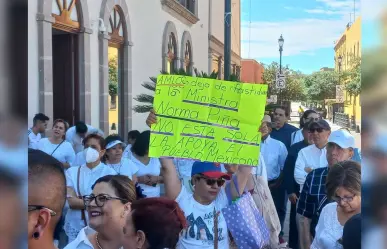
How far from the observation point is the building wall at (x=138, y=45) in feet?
28.5

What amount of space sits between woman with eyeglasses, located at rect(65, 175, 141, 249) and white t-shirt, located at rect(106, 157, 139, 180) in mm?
2305

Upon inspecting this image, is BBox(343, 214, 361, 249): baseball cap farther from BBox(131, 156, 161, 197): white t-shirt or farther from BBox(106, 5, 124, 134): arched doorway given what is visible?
BBox(106, 5, 124, 134): arched doorway

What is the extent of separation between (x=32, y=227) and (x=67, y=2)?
8938 mm

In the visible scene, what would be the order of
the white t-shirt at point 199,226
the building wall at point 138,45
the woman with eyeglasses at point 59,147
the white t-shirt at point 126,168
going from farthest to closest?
1. the building wall at point 138,45
2. the woman with eyeglasses at point 59,147
3. the white t-shirt at point 126,168
4. the white t-shirt at point 199,226

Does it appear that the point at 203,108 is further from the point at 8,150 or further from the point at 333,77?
the point at 333,77

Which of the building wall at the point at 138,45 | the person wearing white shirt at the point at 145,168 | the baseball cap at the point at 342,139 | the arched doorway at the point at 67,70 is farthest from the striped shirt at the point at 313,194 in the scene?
the arched doorway at the point at 67,70

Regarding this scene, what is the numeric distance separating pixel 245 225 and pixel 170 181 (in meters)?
0.59

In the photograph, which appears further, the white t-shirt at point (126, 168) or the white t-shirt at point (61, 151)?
the white t-shirt at point (61, 151)

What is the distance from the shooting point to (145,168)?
576 centimetres

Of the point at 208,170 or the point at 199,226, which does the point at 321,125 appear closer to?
the point at 208,170

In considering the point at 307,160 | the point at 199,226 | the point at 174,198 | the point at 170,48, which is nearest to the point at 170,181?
the point at 174,198

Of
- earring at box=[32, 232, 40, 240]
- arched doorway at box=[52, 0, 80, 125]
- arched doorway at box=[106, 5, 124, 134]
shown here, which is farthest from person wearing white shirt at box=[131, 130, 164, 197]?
arched doorway at box=[106, 5, 124, 134]

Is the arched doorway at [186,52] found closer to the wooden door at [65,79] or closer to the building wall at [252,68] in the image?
the wooden door at [65,79]

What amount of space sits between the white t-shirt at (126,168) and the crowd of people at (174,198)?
0.05 feet
